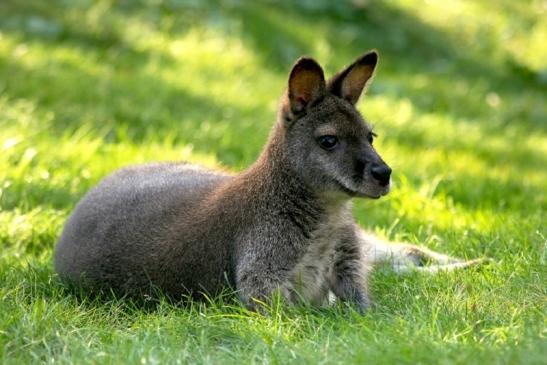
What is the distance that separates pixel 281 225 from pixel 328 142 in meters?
0.50

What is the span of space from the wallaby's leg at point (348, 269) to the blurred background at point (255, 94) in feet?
3.53

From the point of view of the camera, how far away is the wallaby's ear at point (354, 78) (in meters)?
5.73

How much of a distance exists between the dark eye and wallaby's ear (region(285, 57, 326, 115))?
24 centimetres

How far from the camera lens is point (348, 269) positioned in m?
5.66

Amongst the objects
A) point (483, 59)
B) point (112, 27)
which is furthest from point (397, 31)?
point (112, 27)

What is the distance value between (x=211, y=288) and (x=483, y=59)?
9.24m

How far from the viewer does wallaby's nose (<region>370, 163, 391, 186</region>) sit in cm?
537

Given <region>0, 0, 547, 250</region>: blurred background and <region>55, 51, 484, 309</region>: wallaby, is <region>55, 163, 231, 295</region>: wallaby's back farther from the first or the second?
<region>0, 0, 547, 250</region>: blurred background

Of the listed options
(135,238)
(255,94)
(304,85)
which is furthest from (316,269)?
(255,94)

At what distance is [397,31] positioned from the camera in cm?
1438

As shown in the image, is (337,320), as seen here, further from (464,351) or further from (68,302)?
(68,302)

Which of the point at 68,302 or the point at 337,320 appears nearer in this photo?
the point at 337,320

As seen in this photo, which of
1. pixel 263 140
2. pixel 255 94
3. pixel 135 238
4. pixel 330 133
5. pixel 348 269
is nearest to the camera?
pixel 330 133

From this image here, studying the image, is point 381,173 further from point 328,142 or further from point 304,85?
point 304,85
